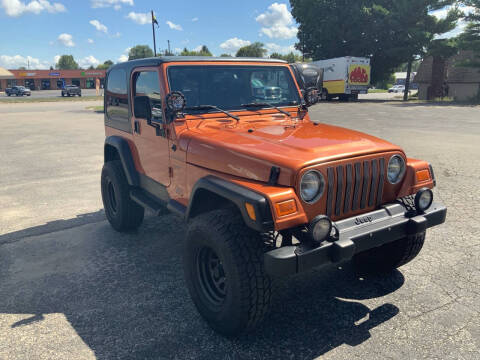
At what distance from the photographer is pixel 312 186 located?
8.81ft

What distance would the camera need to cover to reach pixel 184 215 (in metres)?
3.39

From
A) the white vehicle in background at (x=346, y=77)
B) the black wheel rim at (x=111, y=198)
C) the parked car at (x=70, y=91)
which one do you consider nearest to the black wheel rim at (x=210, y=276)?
the black wheel rim at (x=111, y=198)

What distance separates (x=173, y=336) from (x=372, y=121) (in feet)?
51.8

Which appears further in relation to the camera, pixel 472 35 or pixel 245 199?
pixel 472 35

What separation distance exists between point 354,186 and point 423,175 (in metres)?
0.80

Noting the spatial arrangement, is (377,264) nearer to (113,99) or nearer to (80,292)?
(80,292)

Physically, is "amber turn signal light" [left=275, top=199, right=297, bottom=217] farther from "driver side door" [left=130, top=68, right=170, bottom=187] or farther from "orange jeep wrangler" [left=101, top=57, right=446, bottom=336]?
"driver side door" [left=130, top=68, right=170, bottom=187]

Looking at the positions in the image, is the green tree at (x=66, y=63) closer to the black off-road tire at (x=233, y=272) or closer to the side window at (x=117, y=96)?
the side window at (x=117, y=96)

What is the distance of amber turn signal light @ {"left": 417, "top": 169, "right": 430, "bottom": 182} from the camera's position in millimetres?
3220

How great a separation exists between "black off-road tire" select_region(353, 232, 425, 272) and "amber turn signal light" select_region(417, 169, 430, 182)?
0.50m

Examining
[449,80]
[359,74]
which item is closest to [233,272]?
[359,74]

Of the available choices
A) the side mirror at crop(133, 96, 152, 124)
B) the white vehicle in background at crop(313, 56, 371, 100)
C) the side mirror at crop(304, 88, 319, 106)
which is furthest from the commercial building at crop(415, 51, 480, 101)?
the side mirror at crop(133, 96, 152, 124)

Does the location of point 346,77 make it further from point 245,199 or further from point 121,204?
point 245,199

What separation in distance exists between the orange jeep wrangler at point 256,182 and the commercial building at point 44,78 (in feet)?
243
